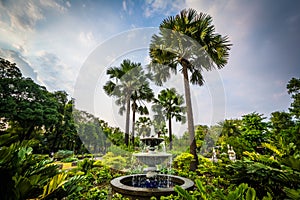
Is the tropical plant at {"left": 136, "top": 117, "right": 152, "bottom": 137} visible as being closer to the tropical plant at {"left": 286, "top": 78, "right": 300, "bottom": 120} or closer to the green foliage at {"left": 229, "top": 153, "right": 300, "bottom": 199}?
the tropical plant at {"left": 286, "top": 78, "right": 300, "bottom": 120}

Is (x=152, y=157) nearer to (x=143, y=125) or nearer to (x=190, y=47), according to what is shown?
(x=190, y=47)

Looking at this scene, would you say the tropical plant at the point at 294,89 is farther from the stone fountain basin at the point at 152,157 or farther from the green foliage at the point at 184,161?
the stone fountain basin at the point at 152,157

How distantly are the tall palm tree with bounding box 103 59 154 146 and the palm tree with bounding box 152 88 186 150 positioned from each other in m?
1.68

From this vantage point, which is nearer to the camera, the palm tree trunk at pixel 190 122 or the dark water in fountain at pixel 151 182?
the dark water in fountain at pixel 151 182

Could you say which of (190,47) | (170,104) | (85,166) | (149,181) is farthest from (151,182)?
(170,104)

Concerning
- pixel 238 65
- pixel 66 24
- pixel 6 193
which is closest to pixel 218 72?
pixel 238 65

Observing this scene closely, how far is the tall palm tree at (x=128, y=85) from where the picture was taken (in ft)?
54.7

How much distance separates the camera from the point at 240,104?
1417cm

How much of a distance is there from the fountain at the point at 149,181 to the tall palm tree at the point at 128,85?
9976mm

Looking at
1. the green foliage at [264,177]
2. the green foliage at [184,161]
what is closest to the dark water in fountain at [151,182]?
the green foliage at [184,161]

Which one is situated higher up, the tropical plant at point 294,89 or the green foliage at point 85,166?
the tropical plant at point 294,89

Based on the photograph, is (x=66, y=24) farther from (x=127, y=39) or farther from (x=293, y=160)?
(x=293, y=160)

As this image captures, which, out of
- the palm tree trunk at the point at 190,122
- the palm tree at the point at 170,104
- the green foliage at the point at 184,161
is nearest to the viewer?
the palm tree trunk at the point at 190,122

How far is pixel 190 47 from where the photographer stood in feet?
34.1
